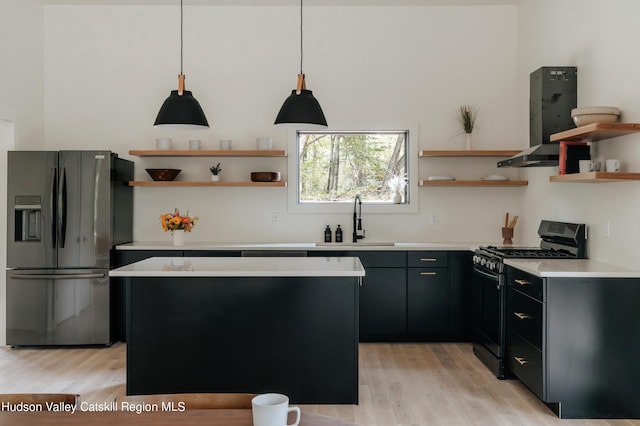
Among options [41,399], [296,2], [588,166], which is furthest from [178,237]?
[41,399]

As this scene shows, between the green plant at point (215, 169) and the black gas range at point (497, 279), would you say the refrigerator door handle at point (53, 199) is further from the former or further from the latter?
the black gas range at point (497, 279)

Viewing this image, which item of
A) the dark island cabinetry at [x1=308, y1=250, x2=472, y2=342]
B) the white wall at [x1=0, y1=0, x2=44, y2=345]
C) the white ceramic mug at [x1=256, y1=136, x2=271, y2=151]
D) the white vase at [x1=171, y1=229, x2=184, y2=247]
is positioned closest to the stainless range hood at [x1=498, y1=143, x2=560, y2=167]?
the dark island cabinetry at [x1=308, y1=250, x2=472, y2=342]

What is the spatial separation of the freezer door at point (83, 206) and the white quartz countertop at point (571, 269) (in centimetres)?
353

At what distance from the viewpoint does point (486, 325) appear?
444 centimetres

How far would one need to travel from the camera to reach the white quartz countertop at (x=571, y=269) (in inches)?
131

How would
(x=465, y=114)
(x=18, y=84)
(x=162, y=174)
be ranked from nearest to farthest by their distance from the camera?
(x=18, y=84), (x=162, y=174), (x=465, y=114)

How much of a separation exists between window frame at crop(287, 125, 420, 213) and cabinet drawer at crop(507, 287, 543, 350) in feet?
6.39

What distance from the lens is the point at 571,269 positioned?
346 cm

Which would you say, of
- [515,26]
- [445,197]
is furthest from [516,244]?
[515,26]

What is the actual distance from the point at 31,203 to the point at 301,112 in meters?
2.88

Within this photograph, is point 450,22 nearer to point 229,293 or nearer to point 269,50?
point 269,50

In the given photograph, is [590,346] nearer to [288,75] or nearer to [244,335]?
[244,335]

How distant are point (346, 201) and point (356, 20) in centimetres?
186

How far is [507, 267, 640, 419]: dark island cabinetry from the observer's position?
3330mm
